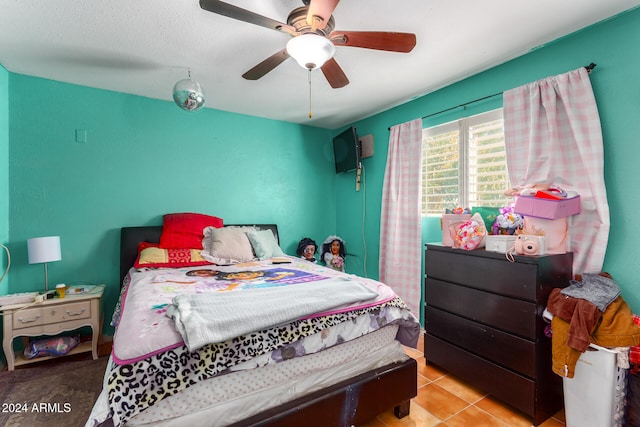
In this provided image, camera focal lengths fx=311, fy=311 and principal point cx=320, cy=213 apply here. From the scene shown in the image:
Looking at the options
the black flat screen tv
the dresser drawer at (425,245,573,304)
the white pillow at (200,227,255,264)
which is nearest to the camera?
the dresser drawer at (425,245,573,304)

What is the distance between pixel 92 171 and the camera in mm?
2902

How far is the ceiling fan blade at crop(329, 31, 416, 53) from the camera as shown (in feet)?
5.23

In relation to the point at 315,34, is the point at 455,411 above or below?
below

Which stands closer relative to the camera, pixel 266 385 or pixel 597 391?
pixel 266 385

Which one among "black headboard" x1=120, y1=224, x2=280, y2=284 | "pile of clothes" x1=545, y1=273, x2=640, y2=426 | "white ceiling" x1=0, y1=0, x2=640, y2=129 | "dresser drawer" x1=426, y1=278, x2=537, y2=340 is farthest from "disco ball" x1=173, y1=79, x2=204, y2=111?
"pile of clothes" x1=545, y1=273, x2=640, y2=426

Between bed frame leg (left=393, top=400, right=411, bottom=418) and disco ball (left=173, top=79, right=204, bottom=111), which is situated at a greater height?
disco ball (left=173, top=79, right=204, bottom=111)

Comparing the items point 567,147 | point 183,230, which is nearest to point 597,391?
point 567,147

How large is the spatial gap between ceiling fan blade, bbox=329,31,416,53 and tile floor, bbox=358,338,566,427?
6.91ft

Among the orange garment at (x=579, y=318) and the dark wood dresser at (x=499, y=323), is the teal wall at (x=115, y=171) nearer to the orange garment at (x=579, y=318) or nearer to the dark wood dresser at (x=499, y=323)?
the dark wood dresser at (x=499, y=323)

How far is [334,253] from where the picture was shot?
3.85 metres

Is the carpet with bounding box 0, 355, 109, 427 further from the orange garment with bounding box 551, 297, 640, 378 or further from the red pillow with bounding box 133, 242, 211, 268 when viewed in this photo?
the orange garment with bounding box 551, 297, 640, 378

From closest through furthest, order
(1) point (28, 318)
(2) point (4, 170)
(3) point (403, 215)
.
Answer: (1) point (28, 318), (2) point (4, 170), (3) point (403, 215)

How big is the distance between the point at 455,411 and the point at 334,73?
2227 millimetres

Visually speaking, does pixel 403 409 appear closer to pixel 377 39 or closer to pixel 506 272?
pixel 506 272
